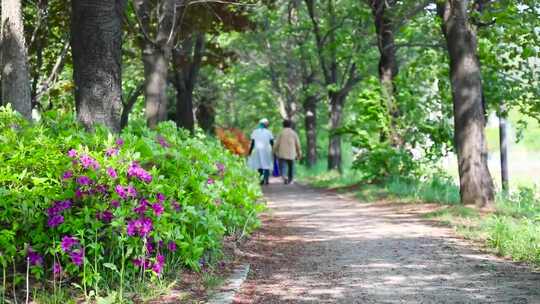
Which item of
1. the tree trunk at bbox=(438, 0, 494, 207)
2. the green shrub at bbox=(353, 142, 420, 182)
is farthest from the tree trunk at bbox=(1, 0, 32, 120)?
the green shrub at bbox=(353, 142, 420, 182)

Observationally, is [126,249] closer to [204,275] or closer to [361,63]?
[204,275]

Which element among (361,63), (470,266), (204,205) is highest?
(361,63)

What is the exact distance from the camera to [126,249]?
19.4 feet

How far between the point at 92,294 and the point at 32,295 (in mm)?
638

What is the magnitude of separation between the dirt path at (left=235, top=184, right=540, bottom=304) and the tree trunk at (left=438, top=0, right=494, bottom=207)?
1369 mm

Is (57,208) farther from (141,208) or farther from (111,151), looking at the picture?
(111,151)

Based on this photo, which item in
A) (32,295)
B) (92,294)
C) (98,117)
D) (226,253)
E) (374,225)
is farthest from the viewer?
(374,225)

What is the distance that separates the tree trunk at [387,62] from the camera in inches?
688

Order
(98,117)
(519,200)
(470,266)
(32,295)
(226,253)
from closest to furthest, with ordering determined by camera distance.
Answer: (32,295) < (470,266) < (226,253) < (98,117) < (519,200)

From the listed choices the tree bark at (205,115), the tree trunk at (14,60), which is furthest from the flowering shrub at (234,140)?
the tree trunk at (14,60)

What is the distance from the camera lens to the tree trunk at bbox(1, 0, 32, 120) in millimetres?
10016

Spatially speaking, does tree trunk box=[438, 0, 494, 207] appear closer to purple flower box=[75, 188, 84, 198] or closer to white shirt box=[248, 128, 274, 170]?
purple flower box=[75, 188, 84, 198]

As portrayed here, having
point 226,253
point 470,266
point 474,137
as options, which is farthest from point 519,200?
point 226,253

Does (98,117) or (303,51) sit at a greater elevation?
(303,51)
